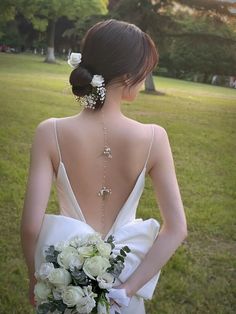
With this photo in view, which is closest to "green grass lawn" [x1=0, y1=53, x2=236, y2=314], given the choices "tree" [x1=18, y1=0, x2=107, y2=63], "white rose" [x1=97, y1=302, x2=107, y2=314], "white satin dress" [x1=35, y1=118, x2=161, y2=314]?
"tree" [x1=18, y1=0, x2=107, y2=63]

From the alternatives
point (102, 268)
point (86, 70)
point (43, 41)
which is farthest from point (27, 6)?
point (102, 268)

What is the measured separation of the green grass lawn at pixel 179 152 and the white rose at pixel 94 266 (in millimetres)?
1549

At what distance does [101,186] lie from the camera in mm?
1517

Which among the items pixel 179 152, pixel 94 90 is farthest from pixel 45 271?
pixel 179 152

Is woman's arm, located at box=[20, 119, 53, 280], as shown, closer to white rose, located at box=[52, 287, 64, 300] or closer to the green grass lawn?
white rose, located at box=[52, 287, 64, 300]

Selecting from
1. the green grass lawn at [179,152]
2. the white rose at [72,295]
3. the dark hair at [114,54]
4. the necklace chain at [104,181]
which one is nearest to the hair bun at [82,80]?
the dark hair at [114,54]

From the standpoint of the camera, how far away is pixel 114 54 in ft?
4.56

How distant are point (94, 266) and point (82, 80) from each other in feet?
1.82

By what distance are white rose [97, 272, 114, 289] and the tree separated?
1772 mm

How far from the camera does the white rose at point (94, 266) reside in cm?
128

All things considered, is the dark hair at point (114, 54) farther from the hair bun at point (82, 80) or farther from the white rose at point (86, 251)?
the white rose at point (86, 251)

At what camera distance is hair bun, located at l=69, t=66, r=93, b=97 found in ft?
4.74

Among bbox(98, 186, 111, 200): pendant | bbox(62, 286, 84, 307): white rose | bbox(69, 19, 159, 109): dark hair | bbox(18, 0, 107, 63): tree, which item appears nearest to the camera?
bbox(62, 286, 84, 307): white rose

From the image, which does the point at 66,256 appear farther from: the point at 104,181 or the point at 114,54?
the point at 114,54
